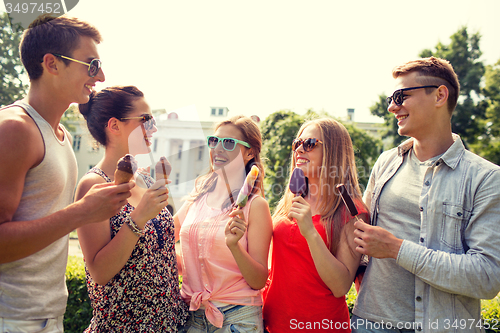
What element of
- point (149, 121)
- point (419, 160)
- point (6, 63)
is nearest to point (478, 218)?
point (419, 160)

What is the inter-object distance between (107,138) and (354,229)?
219 cm

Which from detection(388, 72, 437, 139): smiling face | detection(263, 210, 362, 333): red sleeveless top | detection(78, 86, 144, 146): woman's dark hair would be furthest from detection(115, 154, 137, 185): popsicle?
detection(388, 72, 437, 139): smiling face

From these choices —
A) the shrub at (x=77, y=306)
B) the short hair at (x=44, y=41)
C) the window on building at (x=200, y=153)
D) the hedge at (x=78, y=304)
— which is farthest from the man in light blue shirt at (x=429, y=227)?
the shrub at (x=77, y=306)

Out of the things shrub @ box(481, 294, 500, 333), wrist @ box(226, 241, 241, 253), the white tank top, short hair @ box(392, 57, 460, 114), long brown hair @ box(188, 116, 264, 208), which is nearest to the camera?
the white tank top

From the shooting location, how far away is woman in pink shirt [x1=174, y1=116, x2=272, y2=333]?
2.61 m

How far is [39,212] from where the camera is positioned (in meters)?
2.04

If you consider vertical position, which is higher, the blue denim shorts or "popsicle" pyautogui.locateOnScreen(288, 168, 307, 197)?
"popsicle" pyautogui.locateOnScreen(288, 168, 307, 197)

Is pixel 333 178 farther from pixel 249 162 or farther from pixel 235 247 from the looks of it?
pixel 235 247

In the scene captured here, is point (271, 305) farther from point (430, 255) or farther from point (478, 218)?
point (478, 218)

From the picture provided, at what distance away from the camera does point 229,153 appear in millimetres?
3098

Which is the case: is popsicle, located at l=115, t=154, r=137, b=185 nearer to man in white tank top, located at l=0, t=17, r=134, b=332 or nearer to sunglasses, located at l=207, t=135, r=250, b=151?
man in white tank top, located at l=0, t=17, r=134, b=332

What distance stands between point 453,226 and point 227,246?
1737 millimetres

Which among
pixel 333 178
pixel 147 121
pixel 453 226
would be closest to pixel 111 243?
pixel 147 121

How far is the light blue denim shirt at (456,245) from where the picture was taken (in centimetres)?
235
